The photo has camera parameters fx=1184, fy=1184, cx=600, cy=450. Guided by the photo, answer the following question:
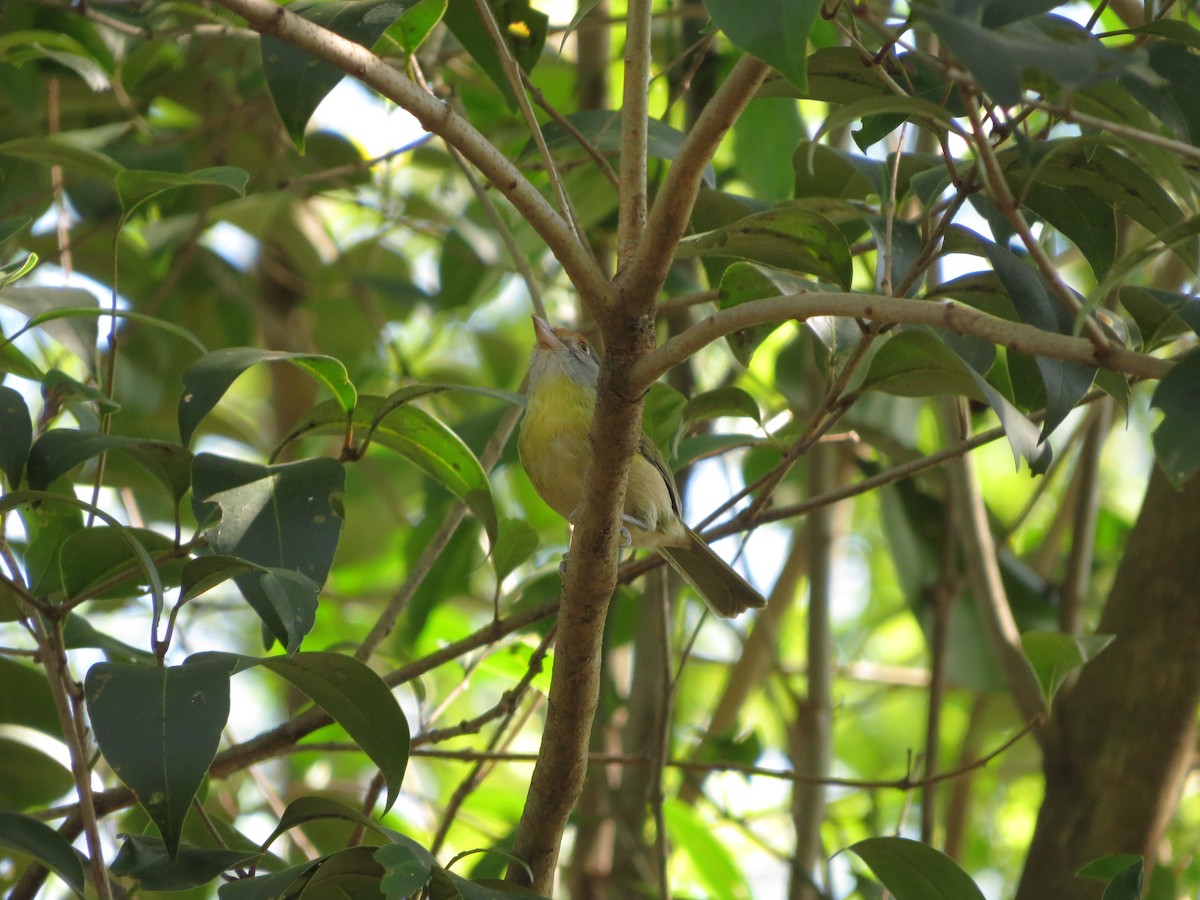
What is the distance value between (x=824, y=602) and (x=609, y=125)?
174 centimetres

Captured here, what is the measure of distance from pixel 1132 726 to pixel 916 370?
1301 millimetres

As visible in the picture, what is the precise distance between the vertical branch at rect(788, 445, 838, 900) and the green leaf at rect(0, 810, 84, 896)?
2015mm

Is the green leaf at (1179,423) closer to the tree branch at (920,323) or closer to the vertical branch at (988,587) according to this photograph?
the tree branch at (920,323)

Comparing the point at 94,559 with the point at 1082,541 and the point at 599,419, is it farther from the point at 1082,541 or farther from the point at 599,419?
the point at 1082,541

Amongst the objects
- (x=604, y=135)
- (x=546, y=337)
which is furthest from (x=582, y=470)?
(x=604, y=135)

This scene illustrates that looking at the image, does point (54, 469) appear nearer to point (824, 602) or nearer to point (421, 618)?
point (421, 618)

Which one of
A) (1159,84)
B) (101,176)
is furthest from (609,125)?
(1159,84)

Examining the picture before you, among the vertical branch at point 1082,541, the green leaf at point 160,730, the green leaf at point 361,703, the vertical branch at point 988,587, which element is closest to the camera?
the green leaf at point 160,730

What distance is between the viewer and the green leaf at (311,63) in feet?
5.79

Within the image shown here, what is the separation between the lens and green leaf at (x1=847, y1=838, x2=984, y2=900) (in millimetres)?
2002

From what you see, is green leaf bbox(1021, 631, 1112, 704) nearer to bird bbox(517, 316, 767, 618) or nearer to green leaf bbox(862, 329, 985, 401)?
green leaf bbox(862, 329, 985, 401)

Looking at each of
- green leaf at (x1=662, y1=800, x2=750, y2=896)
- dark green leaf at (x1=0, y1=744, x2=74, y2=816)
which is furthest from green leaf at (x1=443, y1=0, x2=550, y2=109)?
green leaf at (x1=662, y1=800, x2=750, y2=896)

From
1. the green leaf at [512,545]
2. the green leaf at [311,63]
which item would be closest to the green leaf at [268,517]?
the green leaf at [311,63]

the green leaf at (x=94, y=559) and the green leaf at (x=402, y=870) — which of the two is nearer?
the green leaf at (x=402, y=870)
